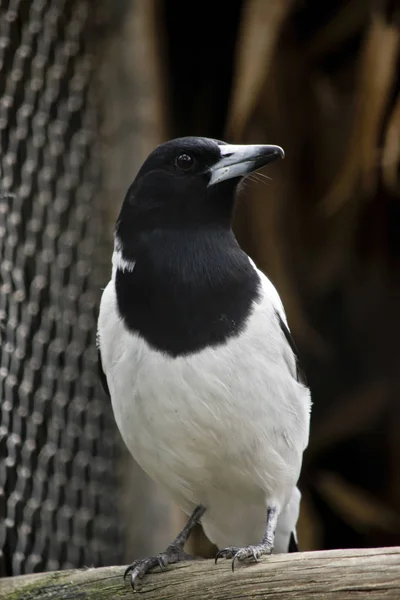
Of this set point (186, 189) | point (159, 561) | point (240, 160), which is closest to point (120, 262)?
point (186, 189)

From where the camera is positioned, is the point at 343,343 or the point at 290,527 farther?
the point at 343,343

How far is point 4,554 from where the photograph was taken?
2.30 meters

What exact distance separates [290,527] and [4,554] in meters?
0.61

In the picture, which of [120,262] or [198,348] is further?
[120,262]

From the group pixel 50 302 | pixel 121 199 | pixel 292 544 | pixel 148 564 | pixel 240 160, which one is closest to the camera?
pixel 148 564

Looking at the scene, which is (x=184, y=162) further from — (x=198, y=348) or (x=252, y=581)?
(x=252, y=581)

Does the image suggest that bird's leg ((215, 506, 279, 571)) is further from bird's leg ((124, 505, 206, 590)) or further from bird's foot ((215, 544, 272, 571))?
bird's leg ((124, 505, 206, 590))

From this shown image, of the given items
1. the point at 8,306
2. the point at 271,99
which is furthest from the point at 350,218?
the point at 8,306

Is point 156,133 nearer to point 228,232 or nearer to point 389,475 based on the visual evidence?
point 228,232

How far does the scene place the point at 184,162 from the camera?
2.03 m

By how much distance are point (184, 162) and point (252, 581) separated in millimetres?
790

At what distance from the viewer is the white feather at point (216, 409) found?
6.16ft

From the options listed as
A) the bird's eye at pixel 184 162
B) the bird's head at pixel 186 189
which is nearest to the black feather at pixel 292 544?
the bird's head at pixel 186 189

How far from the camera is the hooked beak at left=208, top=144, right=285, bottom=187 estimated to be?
196cm
